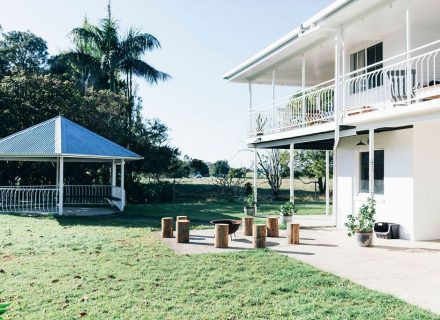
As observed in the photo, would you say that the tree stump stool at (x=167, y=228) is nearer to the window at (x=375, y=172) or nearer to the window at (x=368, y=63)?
the window at (x=375, y=172)

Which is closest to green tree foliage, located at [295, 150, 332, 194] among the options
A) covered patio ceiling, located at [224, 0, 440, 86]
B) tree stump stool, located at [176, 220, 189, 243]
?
covered patio ceiling, located at [224, 0, 440, 86]

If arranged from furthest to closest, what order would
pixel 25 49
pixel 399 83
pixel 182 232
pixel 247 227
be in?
pixel 25 49, pixel 247 227, pixel 182 232, pixel 399 83

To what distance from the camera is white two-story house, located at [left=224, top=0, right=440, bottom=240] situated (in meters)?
9.96

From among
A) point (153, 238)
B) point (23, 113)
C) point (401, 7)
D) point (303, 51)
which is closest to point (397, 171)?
point (401, 7)

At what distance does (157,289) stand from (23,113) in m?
20.9

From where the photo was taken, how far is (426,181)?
10883mm

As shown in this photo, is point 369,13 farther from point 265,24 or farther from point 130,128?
point 130,128

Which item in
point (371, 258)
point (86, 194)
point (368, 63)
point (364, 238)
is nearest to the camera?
point (371, 258)

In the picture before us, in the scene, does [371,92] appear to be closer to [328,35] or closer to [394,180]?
[328,35]

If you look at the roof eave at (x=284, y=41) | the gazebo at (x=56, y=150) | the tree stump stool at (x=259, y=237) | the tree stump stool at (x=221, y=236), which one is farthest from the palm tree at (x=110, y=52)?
the tree stump stool at (x=259, y=237)

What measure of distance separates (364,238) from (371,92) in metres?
5.10

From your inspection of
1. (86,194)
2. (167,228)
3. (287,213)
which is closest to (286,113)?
(287,213)

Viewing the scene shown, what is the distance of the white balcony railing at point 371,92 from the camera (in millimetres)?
9367

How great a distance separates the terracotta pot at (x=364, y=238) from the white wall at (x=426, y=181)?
5.25ft
